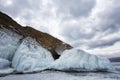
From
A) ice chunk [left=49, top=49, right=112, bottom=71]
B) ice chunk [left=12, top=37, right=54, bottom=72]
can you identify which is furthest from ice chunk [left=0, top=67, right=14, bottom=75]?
ice chunk [left=49, top=49, right=112, bottom=71]

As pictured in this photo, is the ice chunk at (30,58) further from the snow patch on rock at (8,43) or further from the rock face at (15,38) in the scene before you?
the rock face at (15,38)

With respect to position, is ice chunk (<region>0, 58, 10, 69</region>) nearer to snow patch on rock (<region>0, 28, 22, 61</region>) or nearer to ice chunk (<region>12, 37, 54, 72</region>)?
ice chunk (<region>12, 37, 54, 72</region>)

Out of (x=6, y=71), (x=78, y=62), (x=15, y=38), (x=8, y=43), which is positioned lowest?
(x=6, y=71)

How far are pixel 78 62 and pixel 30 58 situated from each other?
193 inches

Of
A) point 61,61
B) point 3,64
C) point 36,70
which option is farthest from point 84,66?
point 3,64

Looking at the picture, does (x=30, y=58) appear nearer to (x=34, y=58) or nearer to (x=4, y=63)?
(x=34, y=58)

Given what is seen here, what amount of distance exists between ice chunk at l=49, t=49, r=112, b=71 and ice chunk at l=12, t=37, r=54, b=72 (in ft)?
5.15

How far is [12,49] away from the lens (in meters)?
25.5

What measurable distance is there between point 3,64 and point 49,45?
981cm

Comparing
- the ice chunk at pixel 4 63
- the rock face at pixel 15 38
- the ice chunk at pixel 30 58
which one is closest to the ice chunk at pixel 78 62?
the ice chunk at pixel 30 58

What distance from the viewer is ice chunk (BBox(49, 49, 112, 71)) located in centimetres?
2286

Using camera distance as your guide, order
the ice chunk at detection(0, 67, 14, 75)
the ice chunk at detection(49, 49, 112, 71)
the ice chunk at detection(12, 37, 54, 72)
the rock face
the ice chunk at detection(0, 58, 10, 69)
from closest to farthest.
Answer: the ice chunk at detection(0, 67, 14, 75) < the ice chunk at detection(0, 58, 10, 69) < the ice chunk at detection(49, 49, 112, 71) < the ice chunk at detection(12, 37, 54, 72) < the rock face

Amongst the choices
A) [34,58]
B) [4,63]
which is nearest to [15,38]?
[34,58]

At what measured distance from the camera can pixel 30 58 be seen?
24.3m
